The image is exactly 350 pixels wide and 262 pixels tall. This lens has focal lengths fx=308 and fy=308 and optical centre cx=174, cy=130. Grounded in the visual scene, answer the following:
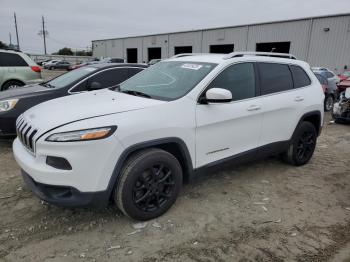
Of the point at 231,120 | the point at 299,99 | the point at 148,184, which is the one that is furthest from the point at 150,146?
the point at 299,99

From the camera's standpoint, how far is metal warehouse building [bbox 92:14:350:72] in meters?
23.9

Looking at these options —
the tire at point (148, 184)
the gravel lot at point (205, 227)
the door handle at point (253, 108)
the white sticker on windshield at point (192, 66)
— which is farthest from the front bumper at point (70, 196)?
the door handle at point (253, 108)

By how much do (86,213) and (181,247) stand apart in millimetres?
1171

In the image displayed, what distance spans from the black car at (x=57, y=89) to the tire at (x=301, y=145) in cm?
341

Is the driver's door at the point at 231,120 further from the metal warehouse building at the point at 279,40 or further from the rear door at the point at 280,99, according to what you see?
the metal warehouse building at the point at 279,40

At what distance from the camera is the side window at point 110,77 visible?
6.01 m

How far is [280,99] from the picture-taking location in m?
4.33

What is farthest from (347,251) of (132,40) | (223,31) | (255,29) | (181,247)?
(132,40)

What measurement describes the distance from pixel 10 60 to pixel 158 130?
7.89 m

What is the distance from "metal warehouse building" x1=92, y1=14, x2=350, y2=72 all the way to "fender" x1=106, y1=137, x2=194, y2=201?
2013 centimetres

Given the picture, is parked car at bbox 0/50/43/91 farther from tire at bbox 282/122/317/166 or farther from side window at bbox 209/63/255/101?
tire at bbox 282/122/317/166

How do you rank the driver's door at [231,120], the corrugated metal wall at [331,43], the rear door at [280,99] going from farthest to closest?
the corrugated metal wall at [331,43] < the rear door at [280,99] < the driver's door at [231,120]

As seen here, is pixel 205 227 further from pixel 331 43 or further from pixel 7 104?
pixel 331 43

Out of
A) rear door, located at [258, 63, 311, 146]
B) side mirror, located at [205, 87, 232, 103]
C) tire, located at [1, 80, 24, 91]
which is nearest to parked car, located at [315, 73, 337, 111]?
rear door, located at [258, 63, 311, 146]
